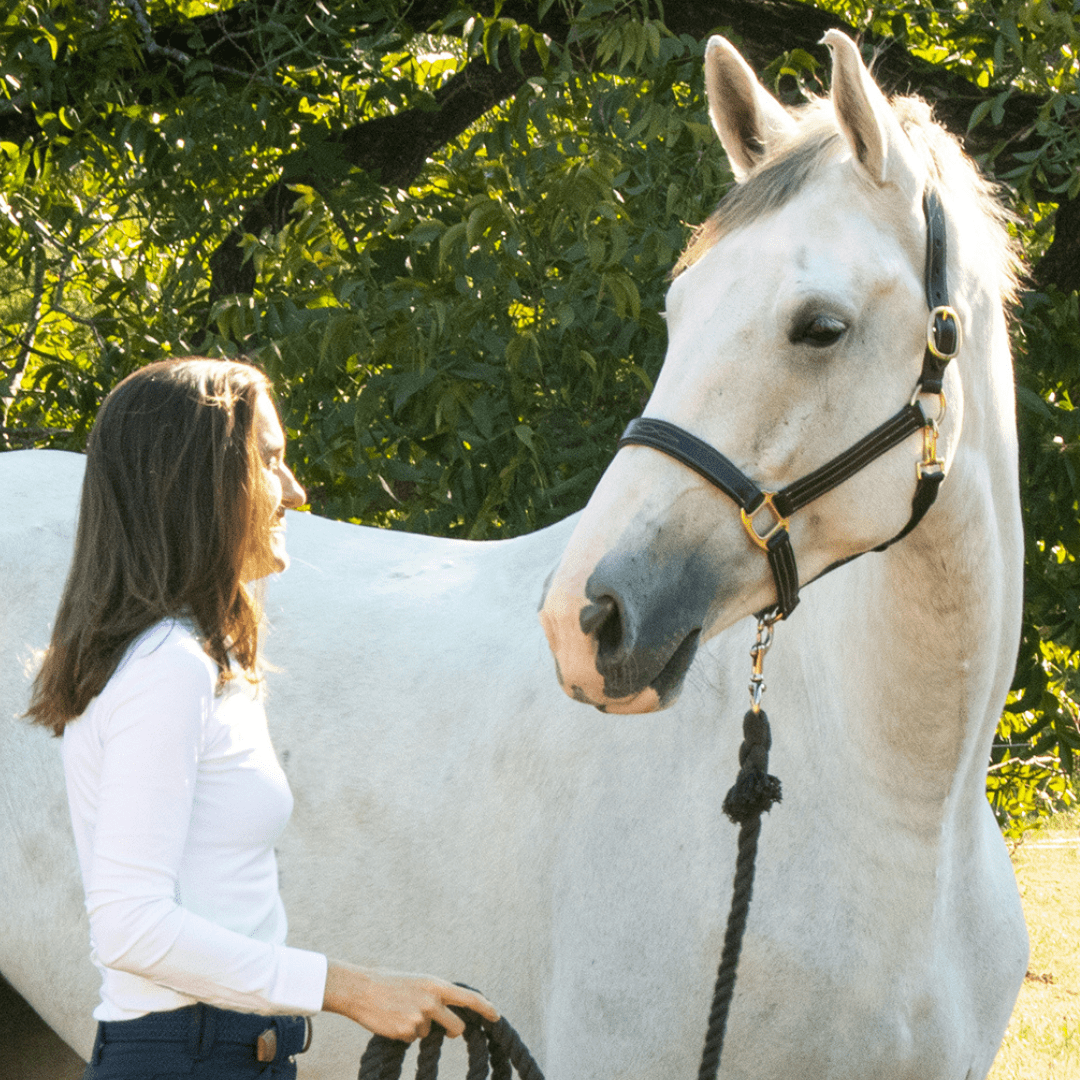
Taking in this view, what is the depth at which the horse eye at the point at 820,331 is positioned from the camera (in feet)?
4.63

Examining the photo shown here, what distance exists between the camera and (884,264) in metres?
1.47

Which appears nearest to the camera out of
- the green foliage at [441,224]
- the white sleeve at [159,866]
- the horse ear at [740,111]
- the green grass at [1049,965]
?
the white sleeve at [159,866]

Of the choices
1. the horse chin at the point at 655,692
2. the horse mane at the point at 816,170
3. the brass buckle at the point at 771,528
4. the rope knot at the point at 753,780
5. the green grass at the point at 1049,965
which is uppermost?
the horse mane at the point at 816,170

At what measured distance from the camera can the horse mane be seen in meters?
1.54

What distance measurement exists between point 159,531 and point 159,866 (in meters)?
0.39

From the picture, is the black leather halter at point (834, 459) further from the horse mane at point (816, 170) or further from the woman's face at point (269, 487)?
the woman's face at point (269, 487)

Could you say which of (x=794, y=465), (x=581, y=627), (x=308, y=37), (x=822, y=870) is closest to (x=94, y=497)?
(x=581, y=627)

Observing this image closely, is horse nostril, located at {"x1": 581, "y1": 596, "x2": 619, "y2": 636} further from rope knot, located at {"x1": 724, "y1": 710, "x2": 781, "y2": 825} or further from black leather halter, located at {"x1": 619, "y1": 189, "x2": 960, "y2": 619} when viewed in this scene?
rope knot, located at {"x1": 724, "y1": 710, "x2": 781, "y2": 825}

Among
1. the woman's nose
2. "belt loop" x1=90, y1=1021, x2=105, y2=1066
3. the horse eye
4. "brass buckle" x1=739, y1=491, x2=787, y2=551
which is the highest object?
the horse eye

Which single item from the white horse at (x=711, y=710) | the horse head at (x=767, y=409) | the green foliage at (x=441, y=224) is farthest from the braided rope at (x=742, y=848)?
the green foliage at (x=441, y=224)

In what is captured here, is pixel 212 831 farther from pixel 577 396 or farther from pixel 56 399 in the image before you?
pixel 56 399

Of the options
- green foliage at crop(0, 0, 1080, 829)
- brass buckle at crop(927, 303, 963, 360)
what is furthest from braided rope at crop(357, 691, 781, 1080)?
green foliage at crop(0, 0, 1080, 829)

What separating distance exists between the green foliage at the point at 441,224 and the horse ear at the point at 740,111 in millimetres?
996

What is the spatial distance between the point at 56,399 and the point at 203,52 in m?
1.29
